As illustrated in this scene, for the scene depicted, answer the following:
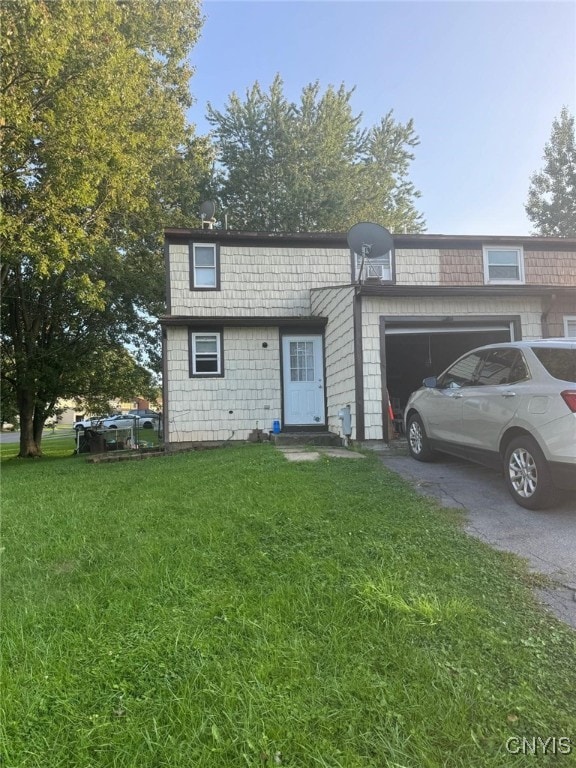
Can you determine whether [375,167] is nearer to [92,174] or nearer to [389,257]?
[389,257]

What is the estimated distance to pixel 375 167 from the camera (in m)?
25.3

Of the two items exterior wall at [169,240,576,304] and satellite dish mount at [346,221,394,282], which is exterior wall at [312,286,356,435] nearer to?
exterior wall at [169,240,576,304]

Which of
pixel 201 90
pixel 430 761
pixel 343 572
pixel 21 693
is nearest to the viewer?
pixel 430 761

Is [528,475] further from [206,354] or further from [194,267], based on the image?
[194,267]

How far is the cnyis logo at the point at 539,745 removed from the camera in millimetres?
1606

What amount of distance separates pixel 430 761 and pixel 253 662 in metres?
0.80

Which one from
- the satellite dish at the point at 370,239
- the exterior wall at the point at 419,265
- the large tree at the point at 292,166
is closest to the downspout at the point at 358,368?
the satellite dish at the point at 370,239

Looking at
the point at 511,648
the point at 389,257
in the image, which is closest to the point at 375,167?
the point at 389,257

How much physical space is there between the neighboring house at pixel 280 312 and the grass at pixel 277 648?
255 inches

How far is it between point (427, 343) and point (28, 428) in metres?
14.8

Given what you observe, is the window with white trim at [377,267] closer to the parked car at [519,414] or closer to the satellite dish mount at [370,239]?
the satellite dish mount at [370,239]

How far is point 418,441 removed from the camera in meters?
6.71

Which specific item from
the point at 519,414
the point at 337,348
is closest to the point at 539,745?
the point at 519,414

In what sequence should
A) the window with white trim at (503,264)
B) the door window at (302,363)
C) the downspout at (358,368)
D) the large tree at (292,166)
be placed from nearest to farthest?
the downspout at (358,368)
the door window at (302,363)
the window with white trim at (503,264)
the large tree at (292,166)
